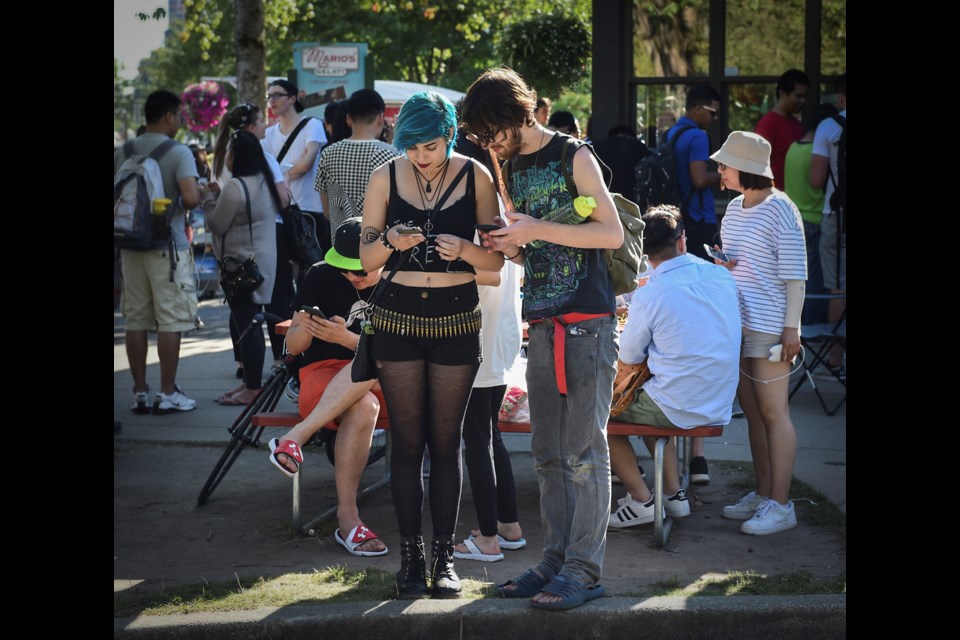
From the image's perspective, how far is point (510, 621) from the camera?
172 inches

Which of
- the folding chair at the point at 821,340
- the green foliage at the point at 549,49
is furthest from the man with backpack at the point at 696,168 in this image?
the green foliage at the point at 549,49

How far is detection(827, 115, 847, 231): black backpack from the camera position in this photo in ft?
30.8

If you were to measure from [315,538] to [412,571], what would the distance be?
41.1 inches

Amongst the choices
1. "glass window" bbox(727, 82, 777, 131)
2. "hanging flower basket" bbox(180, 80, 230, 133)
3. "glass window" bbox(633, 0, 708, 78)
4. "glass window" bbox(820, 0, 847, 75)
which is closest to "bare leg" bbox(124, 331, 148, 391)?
"glass window" bbox(633, 0, 708, 78)

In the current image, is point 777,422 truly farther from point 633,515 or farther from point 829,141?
point 829,141

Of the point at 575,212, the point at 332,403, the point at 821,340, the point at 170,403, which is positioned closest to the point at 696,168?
the point at 821,340

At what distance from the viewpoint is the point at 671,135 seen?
9109mm

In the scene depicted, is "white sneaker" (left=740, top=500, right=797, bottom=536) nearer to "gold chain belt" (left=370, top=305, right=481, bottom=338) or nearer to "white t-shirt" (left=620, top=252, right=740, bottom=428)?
"white t-shirt" (left=620, top=252, right=740, bottom=428)

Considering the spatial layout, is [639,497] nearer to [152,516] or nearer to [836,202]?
[152,516]

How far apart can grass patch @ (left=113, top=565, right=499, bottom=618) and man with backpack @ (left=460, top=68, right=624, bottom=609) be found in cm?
44

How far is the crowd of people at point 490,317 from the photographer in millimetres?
4316

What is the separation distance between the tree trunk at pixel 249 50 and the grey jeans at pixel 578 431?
9.87m
